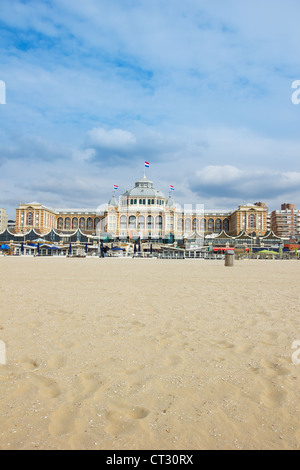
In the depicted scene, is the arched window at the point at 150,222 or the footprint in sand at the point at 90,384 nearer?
the footprint in sand at the point at 90,384

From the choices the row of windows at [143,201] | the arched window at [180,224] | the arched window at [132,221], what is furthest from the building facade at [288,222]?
the arched window at [132,221]

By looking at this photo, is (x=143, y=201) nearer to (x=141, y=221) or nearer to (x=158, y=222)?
(x=141, y=221)

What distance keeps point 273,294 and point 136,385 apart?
9507 mm

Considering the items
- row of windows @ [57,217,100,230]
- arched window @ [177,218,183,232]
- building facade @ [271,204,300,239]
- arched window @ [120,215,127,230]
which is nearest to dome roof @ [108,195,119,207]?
arched window @ [120,215,127,230]

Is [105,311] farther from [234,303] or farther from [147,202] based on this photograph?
[147,202]

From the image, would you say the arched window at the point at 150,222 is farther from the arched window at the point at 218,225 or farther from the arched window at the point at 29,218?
the arched window at the point at 29,218

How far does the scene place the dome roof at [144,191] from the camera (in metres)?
129

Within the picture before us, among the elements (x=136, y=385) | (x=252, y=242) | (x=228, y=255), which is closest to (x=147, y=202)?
(x=252, y=242)

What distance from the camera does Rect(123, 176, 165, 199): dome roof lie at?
129 metres

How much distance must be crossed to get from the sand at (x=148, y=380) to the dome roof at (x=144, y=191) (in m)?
122

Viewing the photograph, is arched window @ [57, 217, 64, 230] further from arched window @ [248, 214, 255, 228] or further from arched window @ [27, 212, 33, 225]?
arched window @ [248, 214, 255, 228]

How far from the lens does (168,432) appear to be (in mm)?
3492

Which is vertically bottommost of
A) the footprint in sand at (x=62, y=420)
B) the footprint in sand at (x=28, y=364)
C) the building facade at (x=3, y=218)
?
the footprint in sand at (x=62, y=420)

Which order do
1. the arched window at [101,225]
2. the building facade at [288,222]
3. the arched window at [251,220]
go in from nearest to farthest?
1. the arched window at [251,220]
2. the arched window at [101,225]
3. the building facade at [288,222]
